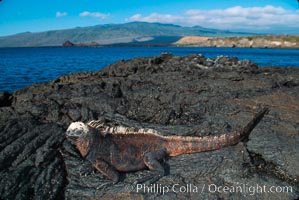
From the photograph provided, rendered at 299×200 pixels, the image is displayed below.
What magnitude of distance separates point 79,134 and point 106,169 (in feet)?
3.17

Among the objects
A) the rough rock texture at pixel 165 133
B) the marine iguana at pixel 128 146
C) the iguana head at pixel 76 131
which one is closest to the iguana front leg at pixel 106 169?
the marine iguana at pixel 128 146

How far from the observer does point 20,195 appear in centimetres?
688

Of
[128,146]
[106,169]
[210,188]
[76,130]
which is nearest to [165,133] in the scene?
[128,146]

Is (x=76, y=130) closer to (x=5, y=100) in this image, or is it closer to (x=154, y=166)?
(x=154, y=166)

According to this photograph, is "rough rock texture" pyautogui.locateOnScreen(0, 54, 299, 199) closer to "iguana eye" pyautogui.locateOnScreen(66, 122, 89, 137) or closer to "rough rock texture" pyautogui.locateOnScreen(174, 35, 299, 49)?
"iguana eye" pyautogui.locateOnScreen(66, 122, 89, 137)

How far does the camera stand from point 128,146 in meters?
7.68

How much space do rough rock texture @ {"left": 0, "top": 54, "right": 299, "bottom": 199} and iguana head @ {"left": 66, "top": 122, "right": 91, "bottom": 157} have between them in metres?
0.60

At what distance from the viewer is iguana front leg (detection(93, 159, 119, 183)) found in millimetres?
7227

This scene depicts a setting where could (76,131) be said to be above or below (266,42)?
above

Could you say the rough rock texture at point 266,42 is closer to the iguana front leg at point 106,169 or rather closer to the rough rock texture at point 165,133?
the rough rock texture at point 165,133

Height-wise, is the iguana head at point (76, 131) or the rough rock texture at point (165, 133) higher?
the iguana head at point (76, 131)

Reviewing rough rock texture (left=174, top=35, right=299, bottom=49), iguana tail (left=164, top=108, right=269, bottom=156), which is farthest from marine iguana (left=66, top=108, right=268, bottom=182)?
rough rock texture (left=174, top=35, right=299, bottom=49)

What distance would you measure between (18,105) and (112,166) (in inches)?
217

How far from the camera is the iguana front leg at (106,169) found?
7227 millimetres
